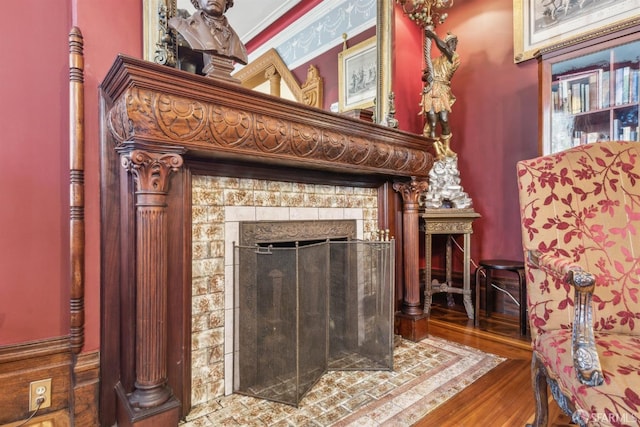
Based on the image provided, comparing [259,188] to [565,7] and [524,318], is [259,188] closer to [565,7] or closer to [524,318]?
[524,318]

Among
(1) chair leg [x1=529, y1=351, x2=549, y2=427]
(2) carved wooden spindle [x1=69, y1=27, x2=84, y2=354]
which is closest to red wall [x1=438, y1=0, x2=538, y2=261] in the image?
(1) chair leg [x1=529, y1=351, x2=549, y2=427]

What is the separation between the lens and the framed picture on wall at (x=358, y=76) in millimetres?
2314

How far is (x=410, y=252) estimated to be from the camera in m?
2.26

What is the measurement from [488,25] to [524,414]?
3105 mm

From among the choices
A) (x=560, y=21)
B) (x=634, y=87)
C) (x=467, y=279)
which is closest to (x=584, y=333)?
(x=467, y=279)

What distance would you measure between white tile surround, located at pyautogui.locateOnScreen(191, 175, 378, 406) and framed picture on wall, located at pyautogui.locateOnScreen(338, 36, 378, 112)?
1.01 metres

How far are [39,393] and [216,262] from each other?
0.86m

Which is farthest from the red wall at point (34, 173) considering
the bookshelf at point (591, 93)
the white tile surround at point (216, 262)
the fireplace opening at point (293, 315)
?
the bookshelf at point (591, 93)

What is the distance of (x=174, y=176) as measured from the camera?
137 centimetres

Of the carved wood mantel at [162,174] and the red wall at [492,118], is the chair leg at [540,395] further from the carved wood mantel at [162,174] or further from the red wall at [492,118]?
the red wall at [492,118]

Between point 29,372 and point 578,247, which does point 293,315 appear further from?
point 578,247

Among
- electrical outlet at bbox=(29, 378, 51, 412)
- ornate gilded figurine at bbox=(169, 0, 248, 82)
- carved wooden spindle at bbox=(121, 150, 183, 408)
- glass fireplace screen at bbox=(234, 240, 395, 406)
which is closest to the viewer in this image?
carved wooden spindle at bbox=(121, 150, 183, 408)

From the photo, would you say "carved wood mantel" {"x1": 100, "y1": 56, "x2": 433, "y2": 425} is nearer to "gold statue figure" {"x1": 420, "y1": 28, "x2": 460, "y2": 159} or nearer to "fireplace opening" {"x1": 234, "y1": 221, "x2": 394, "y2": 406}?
"fireplace opening" {"x1": 234, "y1": 221, "x2": 394, "y2": 406}

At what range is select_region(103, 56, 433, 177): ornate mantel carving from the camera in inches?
43.7
